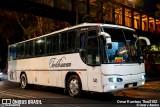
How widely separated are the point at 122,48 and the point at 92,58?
1334mm

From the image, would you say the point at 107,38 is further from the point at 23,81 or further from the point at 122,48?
the point at 23,81

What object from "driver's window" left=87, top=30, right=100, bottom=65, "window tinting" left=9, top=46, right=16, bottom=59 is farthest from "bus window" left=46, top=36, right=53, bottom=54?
"window tinting" left=9, top=46, right=16, bottom=59

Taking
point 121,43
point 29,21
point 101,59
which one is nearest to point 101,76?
point 101,59

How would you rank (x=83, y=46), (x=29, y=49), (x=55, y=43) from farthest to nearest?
(x=29, y=49) → (x=55, y=43) → (x=83, y=46)

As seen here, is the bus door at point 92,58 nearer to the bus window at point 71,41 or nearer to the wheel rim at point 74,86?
the bus window at point 71,41

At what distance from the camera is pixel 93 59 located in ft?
42.4

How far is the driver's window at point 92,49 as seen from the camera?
12.7m

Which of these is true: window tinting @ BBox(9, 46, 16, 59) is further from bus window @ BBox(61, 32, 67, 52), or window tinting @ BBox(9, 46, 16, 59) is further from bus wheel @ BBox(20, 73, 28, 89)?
bus window @ BBox(61, 32, 67, 52)

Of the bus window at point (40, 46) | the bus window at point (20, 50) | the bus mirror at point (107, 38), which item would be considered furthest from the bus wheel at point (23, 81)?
the bus mirror at point (107, 38)

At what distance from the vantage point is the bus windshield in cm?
1238

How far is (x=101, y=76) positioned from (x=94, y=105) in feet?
4.32

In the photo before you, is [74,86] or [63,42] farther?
[63,42]

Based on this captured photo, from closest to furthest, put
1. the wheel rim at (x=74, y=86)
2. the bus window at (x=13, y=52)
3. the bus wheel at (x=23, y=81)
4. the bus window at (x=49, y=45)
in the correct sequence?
the wheel rim at (x=74, y=86) < the bus window at (x=49, y=45) < the bus wheel at (x=23, y=81) < the bus window at (x=13, y=52)

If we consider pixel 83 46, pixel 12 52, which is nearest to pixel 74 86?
pixel 83 46
